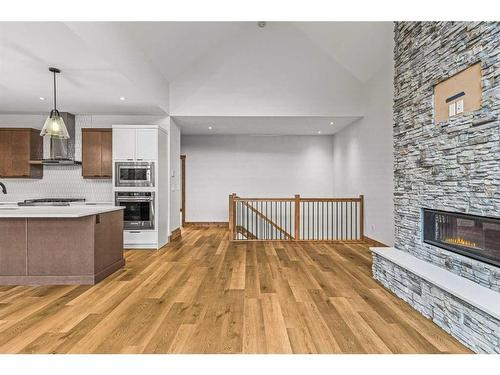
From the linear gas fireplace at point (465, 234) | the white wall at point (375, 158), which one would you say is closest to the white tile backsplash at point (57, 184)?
the white wall at point (375, 158)

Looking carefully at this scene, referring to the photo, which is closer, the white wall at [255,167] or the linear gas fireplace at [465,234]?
the linear gas fireplace at [465,234]

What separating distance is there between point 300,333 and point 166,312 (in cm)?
117

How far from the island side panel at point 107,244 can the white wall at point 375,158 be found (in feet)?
13.6

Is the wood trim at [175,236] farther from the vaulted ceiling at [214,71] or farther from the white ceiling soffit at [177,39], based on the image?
the white ceiling soffit at [177,39]

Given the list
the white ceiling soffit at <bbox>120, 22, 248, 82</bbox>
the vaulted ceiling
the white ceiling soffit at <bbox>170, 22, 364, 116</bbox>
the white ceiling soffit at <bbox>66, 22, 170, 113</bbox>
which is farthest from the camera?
the white ceiling soffit at <bbox>170, 22, 364, 116</bbox>

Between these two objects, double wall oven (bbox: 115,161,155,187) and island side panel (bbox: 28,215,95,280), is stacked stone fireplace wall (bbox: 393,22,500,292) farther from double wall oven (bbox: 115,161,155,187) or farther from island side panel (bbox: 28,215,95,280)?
double wall oven (bbox: 115,161,155,187)

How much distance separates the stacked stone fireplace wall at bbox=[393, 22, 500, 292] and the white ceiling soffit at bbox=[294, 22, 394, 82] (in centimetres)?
143

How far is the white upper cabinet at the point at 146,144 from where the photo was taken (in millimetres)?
5543

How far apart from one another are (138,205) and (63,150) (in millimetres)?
1678

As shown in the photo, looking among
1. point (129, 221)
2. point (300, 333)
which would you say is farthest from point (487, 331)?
point (129, 221)

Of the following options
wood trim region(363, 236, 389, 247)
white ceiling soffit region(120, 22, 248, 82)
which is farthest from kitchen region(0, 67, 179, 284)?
wood trim region(363, 236, 389, 247)

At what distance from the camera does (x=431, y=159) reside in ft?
9.61

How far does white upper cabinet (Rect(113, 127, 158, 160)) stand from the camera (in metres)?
5.53

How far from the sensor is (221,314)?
8.83 feet
